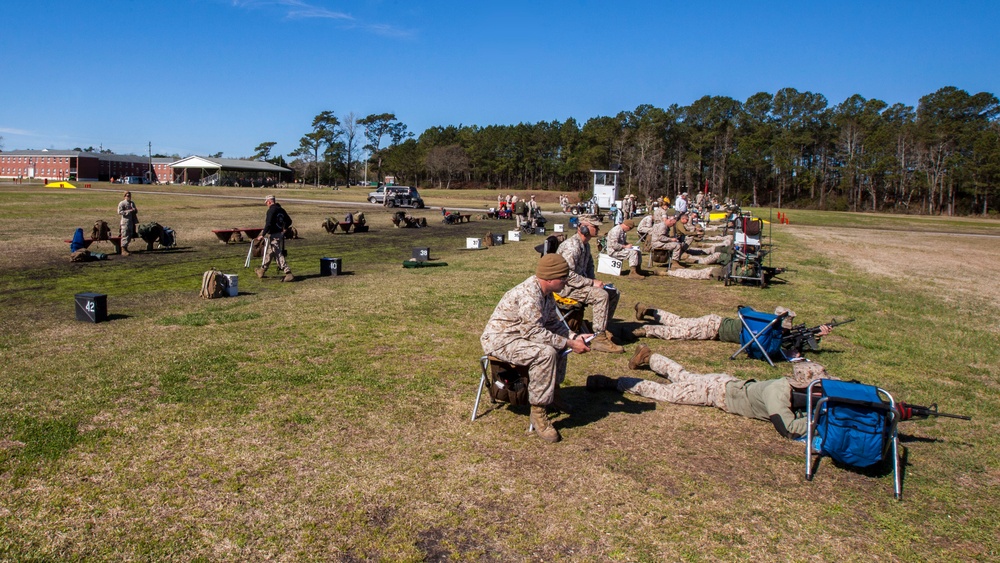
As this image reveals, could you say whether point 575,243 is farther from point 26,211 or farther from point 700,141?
point 700,141

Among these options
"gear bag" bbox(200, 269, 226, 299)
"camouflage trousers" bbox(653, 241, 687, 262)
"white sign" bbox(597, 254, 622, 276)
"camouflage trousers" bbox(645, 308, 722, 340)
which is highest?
"camouflage trousers" bbox(653, 241, 687, 262)

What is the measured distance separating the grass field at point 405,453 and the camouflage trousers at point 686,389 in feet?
0.52

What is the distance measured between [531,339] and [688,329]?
463 cm

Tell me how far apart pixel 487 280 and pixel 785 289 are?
688 cm

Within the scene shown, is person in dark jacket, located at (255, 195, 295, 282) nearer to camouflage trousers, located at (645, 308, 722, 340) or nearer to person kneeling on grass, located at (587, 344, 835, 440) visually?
camouflage trousers, located at (645, 308, 722, 340)

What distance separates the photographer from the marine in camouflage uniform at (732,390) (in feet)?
20.3

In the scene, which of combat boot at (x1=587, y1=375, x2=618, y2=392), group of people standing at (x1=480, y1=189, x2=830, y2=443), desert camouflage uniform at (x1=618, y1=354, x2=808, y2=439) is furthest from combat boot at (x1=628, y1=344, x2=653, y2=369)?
combat boot at (x1=587, y1=375, x2=618, y2=392)

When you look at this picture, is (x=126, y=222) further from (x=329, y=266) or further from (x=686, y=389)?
(x=686, y=389)

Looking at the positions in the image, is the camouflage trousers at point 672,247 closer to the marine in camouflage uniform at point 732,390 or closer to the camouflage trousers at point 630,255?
the camouflage trousers at point 630,255

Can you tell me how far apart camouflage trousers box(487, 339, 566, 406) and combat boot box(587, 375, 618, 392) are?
1.48m

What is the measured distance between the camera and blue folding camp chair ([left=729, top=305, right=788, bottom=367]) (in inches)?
340

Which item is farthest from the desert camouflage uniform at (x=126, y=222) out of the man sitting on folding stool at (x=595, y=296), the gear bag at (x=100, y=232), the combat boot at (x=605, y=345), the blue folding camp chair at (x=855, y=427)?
the blue folding camp chair at (x=855, y=427)

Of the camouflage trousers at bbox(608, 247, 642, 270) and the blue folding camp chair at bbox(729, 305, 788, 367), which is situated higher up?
the camouflage trousers at bbox(608, 247, 642, 270)

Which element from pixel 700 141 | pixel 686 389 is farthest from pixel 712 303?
pixel 700 141
